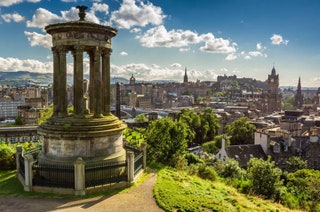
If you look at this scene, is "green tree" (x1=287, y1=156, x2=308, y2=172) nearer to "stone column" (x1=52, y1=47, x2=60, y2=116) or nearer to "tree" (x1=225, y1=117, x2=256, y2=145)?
"tree" (x1=225, y1=117, x2=256, y2=145)

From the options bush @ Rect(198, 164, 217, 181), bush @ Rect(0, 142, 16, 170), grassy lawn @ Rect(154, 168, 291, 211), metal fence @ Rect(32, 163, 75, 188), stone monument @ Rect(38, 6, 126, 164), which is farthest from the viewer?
bush @ Rect(198, 164, 217, 181)

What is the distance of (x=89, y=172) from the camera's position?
44.5 ft

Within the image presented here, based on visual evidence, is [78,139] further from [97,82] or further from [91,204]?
[91,204]

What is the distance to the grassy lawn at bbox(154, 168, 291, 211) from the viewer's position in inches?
462

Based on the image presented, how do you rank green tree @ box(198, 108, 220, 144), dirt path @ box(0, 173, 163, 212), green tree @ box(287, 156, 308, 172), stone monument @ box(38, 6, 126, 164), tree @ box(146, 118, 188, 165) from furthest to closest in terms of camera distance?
green tree @ box(198, 108, 220, 144) → green tree @ box(287, 156, 308, 172) → tree @ box(146, 118, 188, 165) → stone monument @ box(38, 6, 126, 164) → dirt path @ box(0, 173, 163, 212)

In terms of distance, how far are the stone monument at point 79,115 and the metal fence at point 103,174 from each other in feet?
1.97

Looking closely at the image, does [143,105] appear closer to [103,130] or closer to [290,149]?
[290,149]

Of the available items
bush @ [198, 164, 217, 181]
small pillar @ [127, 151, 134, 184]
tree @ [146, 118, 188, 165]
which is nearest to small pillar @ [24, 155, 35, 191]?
small pillar @ [127, 151, 134, 184]

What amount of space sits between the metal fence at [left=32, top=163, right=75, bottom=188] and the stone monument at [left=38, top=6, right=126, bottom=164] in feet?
2.19

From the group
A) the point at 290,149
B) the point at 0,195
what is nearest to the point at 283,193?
the point at 0,195

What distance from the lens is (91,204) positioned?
11.9 meters

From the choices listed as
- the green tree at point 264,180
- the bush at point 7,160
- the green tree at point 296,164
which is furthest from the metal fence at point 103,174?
the green tree at point 296,164

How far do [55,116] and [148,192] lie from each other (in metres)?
6.44

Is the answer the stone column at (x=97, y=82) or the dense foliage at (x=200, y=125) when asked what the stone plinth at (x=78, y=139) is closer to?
the stone column at (x=97, y=82)
